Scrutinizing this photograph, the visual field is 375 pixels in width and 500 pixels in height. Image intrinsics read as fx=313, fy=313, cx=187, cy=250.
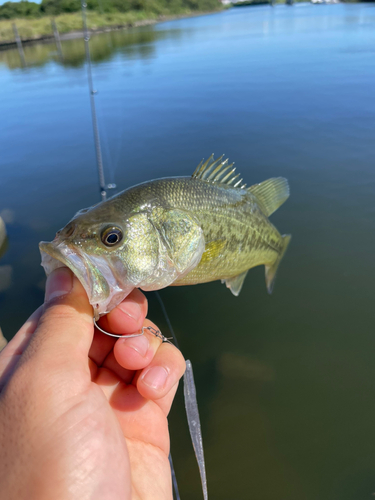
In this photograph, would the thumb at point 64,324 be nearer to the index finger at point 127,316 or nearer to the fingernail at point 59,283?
the fingernail at point 59,283

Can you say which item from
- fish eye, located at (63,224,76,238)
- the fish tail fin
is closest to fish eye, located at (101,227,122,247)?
fish eye, located at (63,224,76,238)

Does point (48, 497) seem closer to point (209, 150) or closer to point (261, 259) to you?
point (261, 259)

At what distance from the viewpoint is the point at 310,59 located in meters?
14.5

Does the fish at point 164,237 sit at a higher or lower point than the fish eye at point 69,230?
lower

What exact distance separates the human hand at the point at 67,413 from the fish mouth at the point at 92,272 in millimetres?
65

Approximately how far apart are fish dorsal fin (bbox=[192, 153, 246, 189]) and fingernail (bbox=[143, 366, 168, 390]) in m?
1.22

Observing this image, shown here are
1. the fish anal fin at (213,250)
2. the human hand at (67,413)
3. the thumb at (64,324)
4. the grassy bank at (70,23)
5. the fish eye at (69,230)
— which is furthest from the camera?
the grassy bank at (70,23)

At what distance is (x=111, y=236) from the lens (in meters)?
1.55

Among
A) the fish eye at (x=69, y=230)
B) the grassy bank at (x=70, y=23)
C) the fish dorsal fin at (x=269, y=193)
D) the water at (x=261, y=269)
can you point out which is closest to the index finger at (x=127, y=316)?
the fish eye at (x=69, y=230)

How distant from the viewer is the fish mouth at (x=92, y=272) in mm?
1392

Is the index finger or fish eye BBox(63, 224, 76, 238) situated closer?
fish eye BBox(63, 224, 76, 238)

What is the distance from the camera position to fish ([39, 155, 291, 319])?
1488 mm

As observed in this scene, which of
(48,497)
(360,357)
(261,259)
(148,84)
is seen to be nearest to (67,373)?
(48,497)

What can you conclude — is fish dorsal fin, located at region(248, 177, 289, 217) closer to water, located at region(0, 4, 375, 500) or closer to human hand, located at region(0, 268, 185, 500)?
human hand, located at region(0, 268, 185, 500)
